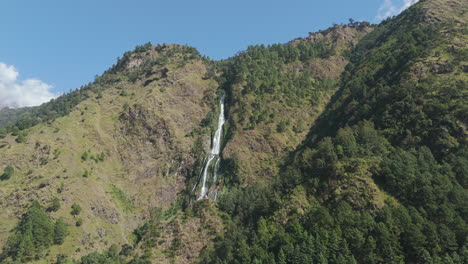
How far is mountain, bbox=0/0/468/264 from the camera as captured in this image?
216 ft

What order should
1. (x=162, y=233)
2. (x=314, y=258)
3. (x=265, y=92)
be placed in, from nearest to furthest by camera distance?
(x=314, y=258)
(x=162, y=233)
(x=265, y=92)

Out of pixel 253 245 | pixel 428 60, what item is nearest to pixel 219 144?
pixel 253 245

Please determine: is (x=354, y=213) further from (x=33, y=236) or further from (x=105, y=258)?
(x=33, y=236)

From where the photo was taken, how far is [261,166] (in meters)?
114

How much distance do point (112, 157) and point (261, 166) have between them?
60711 millimetres

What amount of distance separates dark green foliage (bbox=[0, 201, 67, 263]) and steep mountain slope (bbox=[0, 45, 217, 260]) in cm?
300

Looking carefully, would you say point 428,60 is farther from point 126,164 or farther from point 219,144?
point 126,164

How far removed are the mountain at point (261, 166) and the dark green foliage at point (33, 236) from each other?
1.13 feet

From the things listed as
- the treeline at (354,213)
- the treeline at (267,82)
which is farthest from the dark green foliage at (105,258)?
the treeline at (267,82)

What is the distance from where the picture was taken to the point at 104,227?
3762 inches

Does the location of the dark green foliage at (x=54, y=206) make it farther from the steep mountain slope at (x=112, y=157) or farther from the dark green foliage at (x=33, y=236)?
the dark green foliage at (x=33, y=236)

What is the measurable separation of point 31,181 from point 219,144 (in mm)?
68819

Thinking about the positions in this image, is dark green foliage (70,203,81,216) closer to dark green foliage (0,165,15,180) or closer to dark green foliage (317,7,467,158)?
dark green foliage (0,165,15,180)

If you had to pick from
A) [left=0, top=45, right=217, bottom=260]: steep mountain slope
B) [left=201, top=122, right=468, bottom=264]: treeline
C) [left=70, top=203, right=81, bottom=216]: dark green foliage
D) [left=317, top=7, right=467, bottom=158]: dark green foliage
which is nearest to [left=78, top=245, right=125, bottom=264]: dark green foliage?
[left=0, top=45, right=217, bottom=260]: steep mountain slope
